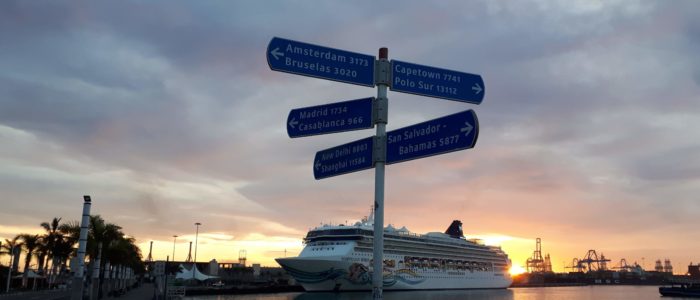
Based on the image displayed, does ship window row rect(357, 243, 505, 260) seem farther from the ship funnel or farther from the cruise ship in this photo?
the ship funnel

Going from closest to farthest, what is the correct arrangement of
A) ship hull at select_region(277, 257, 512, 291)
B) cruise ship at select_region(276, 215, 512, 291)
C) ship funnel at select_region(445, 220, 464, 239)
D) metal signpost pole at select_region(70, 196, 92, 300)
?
metal signpost pole at select_region(70, 196, 92, 300) → ship hull at select_region(277, 257, 512, 291) → cruise ship at select_region(276, 215, 512, 291) → ship funnel at select_region(445, 220, 464, 239)

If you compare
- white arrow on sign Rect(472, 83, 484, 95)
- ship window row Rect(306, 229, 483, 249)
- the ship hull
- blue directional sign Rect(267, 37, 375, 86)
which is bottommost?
the ship hull

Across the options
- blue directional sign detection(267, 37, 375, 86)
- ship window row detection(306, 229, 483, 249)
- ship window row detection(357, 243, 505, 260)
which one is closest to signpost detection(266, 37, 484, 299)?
blue directional sign detection(267, 37, 375, 86)

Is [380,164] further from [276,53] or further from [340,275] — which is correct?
[340,275]

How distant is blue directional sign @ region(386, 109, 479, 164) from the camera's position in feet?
24.6

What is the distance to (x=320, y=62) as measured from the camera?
8359 mm

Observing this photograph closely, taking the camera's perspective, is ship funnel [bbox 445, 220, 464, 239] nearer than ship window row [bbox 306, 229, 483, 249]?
No

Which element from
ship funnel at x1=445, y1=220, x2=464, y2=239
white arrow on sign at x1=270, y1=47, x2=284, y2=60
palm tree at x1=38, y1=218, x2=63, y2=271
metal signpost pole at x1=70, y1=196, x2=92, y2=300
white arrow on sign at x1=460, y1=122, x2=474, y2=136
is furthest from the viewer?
ship funnel at x1=445, y1=220, x2=464, y2=239

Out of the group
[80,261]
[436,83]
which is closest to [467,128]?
[436,83]

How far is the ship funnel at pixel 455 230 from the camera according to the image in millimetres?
140475

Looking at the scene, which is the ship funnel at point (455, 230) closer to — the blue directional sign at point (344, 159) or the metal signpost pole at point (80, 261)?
the metal signpost pole at point (80, 261)

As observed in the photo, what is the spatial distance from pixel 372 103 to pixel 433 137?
1202 millimetres

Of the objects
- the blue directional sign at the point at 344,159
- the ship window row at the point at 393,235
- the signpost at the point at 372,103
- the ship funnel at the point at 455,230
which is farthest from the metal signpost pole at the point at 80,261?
the ship funnel at the point at 455,230

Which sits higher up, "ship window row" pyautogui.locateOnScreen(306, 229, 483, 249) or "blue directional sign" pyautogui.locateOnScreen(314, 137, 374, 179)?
"ship window row" pyautogui.locateOnScreen(306, 229, 483, 249)
